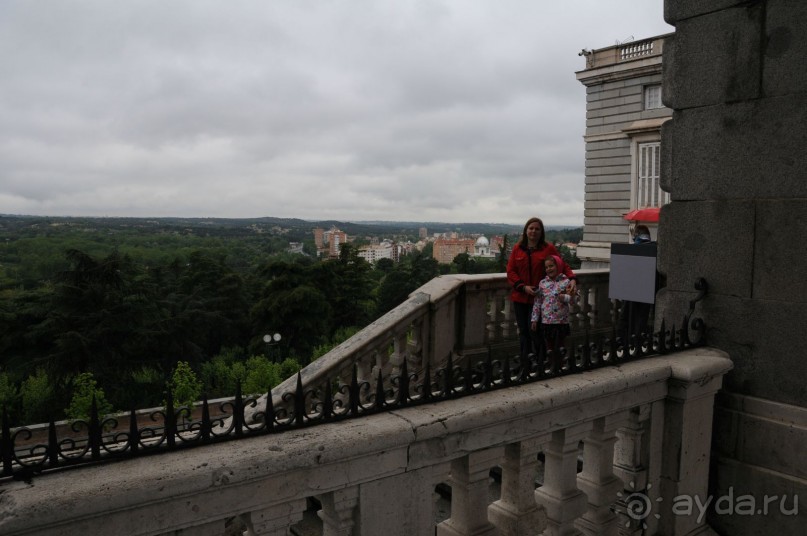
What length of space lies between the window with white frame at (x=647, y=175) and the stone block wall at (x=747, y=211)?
902 inches

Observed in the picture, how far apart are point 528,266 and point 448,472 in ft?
11.6

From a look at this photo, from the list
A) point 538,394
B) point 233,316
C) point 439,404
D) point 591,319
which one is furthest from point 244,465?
point 233,316

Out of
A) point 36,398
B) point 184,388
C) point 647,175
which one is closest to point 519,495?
point 647,175

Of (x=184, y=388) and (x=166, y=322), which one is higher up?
(x=166, y=322)

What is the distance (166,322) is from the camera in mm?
40656

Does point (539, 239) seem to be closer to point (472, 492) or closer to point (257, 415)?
point (472, 492)

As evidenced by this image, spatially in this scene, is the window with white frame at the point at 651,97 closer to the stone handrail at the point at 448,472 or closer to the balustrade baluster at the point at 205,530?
the stone handrail at the point at 448,472

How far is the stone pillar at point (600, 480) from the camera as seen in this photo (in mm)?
3258

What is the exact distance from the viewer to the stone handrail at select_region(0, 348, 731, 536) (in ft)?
6.02

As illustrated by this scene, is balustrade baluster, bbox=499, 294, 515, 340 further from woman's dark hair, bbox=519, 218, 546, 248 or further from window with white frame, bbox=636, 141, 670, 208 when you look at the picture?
window with white frame, bbox=636, 141, 670, 208

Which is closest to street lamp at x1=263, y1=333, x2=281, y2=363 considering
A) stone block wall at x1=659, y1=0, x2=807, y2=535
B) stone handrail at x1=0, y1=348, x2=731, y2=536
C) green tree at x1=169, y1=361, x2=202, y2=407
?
green tree at x1=169, y1=361, x2=202, y2=407

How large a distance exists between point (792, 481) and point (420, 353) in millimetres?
3689

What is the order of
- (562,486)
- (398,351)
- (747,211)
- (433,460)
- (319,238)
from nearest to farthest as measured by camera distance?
(433,460), (562,486), (747,211), (398,351), (319,238)

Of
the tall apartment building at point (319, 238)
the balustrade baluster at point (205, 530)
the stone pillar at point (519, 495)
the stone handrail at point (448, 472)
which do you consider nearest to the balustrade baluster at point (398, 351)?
the stone handrail at point (448, 472)
